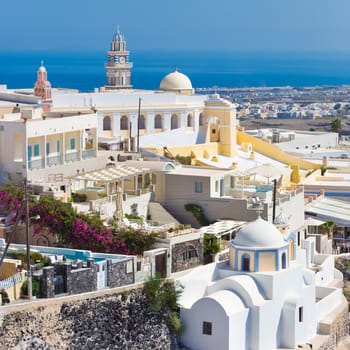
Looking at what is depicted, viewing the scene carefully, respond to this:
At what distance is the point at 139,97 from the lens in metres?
42.2

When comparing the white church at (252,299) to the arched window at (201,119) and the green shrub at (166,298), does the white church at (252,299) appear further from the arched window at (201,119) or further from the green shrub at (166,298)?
the arched window at (201,119)

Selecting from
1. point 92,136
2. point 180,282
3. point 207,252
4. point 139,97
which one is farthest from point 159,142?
point 180,282

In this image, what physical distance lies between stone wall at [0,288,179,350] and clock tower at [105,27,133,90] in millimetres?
26794

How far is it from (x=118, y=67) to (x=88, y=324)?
28.6m

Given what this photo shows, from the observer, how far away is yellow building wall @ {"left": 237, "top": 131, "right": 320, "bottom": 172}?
44.5 metres

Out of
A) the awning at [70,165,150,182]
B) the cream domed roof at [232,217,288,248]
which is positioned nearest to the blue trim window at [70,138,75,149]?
the awning at [70,165,150,182]

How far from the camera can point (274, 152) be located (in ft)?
146

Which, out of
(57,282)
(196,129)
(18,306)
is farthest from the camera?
(196,129)

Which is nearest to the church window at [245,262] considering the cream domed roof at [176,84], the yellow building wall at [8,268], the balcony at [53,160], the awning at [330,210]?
the yellow building wall at [8,268]

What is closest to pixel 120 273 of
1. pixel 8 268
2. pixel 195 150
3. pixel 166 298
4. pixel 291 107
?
pixel 166 298

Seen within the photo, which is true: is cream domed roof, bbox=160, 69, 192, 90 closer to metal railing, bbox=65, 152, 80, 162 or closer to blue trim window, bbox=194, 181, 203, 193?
metal railing, bbox=65, 152, 80, 162

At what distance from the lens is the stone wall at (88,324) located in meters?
20.6

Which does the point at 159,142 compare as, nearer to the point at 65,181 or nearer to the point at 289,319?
the point at 65,181

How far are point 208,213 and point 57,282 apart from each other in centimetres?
861
